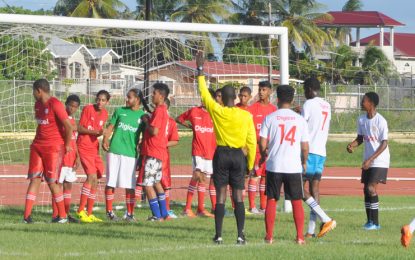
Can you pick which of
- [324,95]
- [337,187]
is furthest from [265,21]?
[337,187]

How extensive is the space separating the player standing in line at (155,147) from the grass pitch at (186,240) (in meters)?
0.44

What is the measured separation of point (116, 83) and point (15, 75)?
7.22ft

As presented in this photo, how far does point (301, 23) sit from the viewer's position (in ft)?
246

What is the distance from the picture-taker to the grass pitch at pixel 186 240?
1098 cm

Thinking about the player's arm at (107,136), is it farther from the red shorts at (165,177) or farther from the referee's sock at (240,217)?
the referee's sock at (240,217)

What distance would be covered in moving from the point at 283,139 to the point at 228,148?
707 mm

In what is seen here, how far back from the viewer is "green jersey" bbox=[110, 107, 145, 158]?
49.5 ft

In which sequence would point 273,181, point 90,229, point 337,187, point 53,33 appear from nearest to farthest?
point 273,181, point 90,229, point 53,33, point 337,187

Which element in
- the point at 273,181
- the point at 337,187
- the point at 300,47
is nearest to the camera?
the point at 273,181

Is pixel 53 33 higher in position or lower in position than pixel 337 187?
higher

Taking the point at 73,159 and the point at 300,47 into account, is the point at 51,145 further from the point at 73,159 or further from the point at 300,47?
the point at 300,47

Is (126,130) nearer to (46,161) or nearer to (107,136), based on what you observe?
(107,136)

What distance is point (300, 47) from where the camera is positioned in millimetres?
74938

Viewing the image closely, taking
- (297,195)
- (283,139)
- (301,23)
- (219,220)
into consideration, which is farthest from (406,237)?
(301,23)
